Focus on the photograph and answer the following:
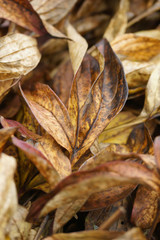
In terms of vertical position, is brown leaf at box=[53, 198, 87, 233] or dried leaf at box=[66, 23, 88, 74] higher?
dried leaf at box=[66, 23, 88, 74]

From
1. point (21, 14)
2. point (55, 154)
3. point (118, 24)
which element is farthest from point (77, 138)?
point (118, 24)

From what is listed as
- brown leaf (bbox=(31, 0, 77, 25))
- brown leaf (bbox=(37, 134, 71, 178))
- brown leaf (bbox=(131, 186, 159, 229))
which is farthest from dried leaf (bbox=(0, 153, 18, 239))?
brown leaf (bbox=(31, 0, 77, 25))

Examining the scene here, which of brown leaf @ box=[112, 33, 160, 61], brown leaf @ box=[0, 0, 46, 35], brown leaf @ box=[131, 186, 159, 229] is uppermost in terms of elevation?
brown leaf @ box=[0, 0, 46, 35]

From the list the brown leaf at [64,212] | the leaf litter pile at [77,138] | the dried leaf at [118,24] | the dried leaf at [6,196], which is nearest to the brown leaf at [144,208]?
the leaf litter pile at [77,138]

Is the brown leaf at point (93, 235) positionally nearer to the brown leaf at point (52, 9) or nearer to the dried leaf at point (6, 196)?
the dried leaf at point (6, 196)

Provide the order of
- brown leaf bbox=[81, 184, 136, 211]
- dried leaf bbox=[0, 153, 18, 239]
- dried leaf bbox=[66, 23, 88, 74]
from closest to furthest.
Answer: dried leaf bbox=[0, 153, 18, 239] < brown leaf bbox=[81, 184, 136, 211] < dried leaf bbox=[66, 23, 88, 74]

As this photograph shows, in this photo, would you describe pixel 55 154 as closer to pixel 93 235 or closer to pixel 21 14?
pixel 93 235

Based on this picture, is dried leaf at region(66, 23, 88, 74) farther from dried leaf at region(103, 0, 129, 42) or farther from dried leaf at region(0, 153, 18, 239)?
dried leaf at region(0, 153, 18, 239)
